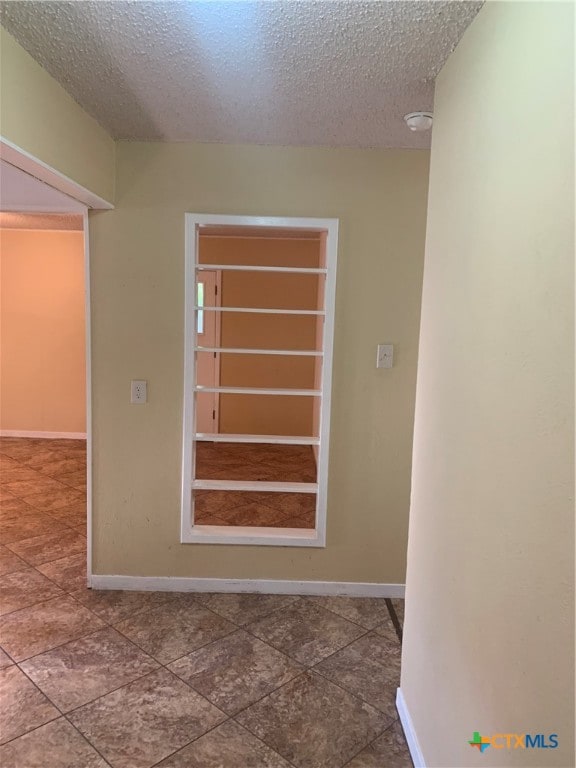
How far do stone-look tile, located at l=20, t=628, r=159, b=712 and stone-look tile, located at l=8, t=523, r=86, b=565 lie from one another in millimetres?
957

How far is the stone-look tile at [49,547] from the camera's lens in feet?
10.3

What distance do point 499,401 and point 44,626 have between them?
2392 mm

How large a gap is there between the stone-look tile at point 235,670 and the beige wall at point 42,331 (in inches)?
164

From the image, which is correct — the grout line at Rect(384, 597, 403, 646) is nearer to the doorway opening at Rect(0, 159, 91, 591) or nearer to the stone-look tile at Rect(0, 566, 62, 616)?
the stone-look tile at Rect(0, 566, 62, 616)

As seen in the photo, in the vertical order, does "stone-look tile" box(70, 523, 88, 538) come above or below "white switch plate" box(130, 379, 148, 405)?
below


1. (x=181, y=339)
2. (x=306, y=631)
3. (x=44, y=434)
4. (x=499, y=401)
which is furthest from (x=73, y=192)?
(x=44, y=434)

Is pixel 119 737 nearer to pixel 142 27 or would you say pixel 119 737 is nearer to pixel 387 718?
pixel 387 718

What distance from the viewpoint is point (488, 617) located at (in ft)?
3.85

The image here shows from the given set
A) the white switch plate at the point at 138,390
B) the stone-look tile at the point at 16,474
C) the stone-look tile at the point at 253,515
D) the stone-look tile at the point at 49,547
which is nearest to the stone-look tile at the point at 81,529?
the stone-look tile at the point at 49,547

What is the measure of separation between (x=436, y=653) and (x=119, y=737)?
1.17 metres

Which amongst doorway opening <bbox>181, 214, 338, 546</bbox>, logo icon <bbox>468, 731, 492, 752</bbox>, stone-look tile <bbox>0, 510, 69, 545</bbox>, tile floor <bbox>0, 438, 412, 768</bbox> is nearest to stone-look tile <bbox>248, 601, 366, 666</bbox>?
tile floor <bbox>0, 438, 412, 768</bbox>

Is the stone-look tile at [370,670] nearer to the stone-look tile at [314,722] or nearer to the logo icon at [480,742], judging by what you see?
the stone-look tile at [314,722]

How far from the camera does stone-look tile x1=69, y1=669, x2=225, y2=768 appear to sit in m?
1.75

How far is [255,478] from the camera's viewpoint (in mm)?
4613
